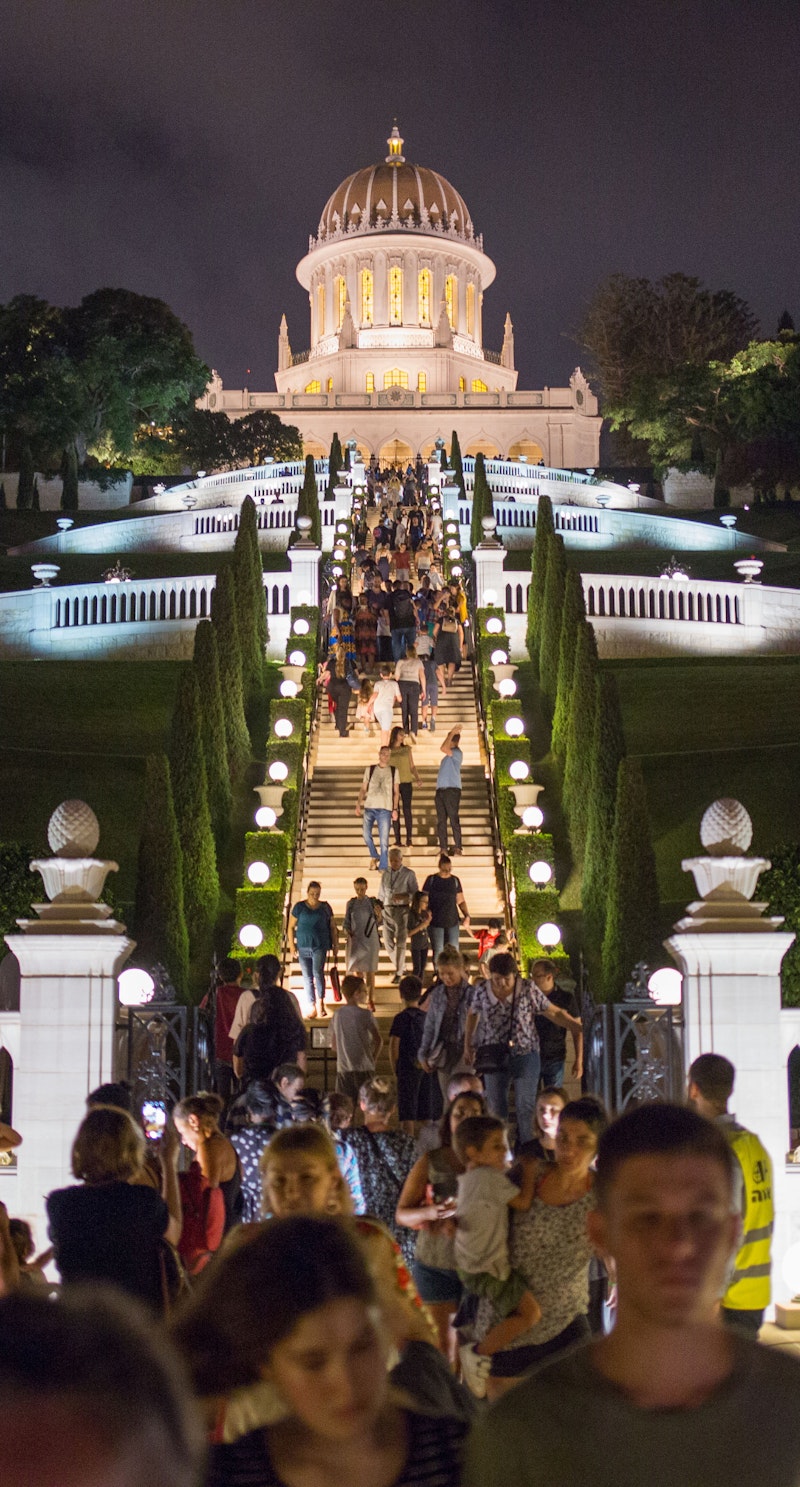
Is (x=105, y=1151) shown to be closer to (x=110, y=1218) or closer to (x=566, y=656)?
(x=110, y=1218)

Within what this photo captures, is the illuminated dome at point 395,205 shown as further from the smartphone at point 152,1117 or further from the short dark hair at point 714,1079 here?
the short dark hair at point 714,1079

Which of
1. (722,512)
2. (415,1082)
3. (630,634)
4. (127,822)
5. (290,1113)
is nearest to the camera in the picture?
(290,1113)

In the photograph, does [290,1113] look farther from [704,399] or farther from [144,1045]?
[704,399]

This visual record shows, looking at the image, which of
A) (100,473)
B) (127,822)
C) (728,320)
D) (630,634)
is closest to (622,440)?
(728,320)

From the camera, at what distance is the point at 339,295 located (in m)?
97.6

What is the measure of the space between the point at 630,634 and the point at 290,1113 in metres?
23.9

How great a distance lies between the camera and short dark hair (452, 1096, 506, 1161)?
22.1ft

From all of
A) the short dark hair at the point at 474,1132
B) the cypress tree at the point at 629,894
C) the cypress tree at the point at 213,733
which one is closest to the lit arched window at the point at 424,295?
the cypress tree at the point at 213,733

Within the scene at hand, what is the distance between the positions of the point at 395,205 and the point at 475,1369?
98.0 meters

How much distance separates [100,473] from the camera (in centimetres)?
5931

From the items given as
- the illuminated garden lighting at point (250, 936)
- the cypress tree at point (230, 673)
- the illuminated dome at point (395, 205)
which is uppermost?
the illuminated dome at point (395, 205)

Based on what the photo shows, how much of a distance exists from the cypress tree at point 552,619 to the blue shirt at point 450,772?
648cm

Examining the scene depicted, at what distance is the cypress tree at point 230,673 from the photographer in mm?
24141

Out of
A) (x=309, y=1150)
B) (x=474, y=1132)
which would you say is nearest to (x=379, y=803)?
(x=474, y=1132)
